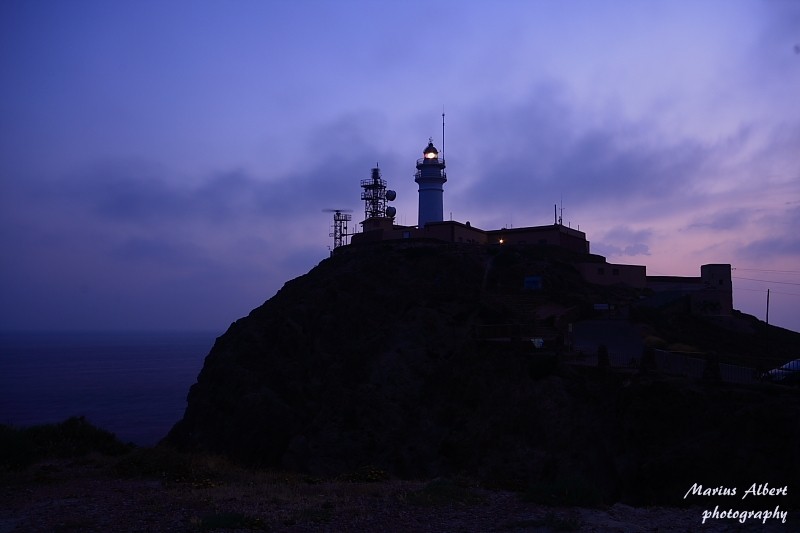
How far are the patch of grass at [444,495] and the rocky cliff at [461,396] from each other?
118cm

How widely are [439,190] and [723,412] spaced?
1481 inches

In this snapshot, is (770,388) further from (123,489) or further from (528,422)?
(123,489)

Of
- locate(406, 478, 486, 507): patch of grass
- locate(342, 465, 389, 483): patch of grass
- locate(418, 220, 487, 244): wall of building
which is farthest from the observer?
locate(418, 220, 487, 244): wall of building

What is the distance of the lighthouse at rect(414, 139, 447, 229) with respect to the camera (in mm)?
53656

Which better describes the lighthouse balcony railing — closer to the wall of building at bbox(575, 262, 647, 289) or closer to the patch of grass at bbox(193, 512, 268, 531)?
the wall of building at bbox(575, 262, 647, 289)

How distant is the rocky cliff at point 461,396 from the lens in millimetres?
18359

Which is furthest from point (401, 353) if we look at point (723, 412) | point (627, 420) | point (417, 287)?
point (723, 412)

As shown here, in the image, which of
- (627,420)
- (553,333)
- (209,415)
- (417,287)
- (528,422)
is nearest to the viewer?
(627,420)

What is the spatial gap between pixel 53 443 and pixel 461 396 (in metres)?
16.3

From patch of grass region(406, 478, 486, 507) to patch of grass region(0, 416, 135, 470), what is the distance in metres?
9.84

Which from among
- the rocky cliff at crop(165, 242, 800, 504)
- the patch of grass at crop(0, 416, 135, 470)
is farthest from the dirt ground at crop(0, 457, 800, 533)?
the patch of grass at crop(0, 416, 135, 470)

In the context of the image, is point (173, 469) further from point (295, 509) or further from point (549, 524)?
point (549, 524)

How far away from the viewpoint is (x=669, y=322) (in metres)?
33.2

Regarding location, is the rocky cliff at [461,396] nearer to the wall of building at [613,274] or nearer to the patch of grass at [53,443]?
the wall of building at [613,274]
